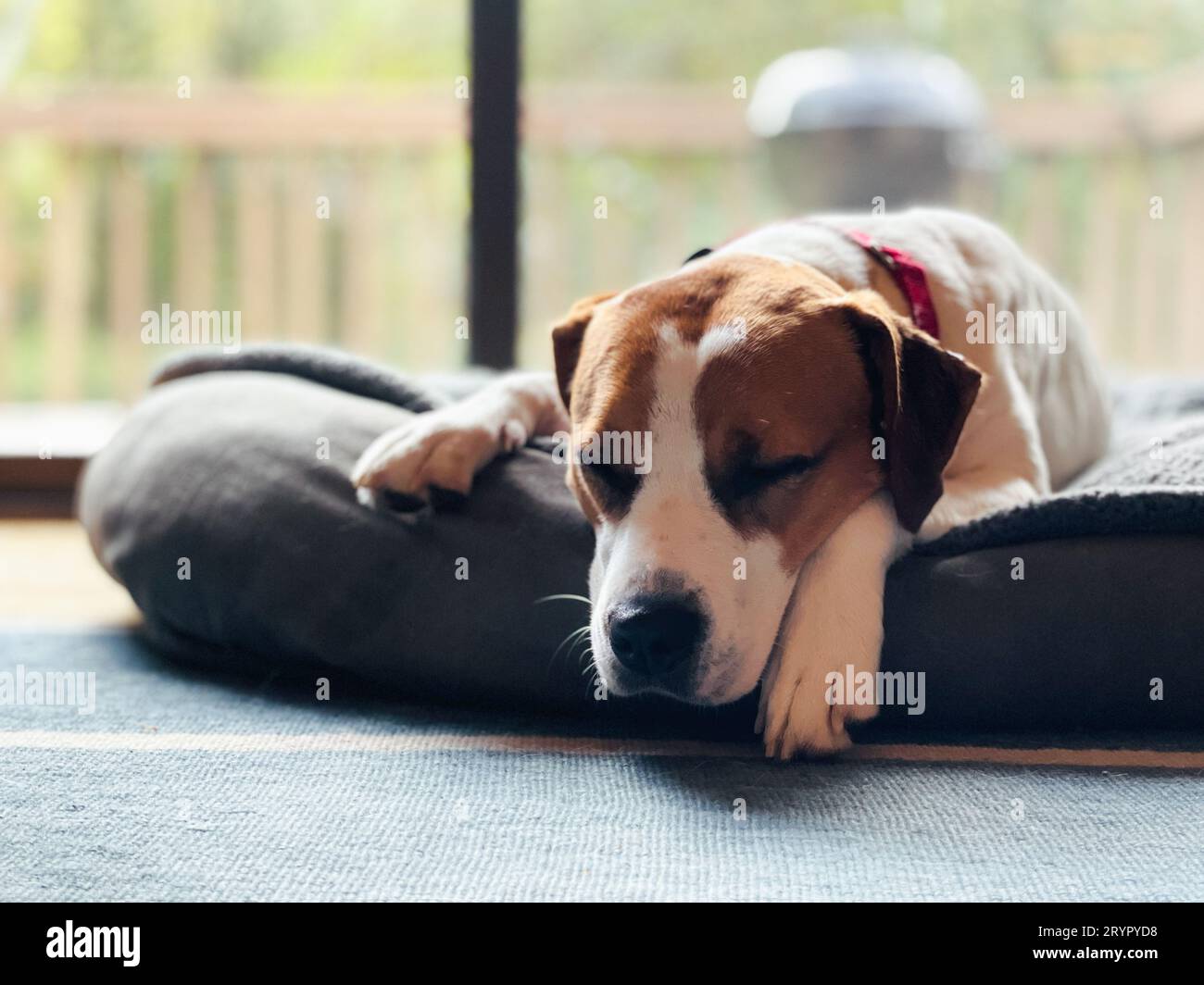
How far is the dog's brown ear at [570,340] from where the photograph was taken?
6.17 feet

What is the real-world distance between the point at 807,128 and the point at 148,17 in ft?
11.4

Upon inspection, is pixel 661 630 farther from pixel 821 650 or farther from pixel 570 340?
pixel 570 340

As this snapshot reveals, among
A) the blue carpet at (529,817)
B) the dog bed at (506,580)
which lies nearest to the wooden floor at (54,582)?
the dog bed at (506,580)

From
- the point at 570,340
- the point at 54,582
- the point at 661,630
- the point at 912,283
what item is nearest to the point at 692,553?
the point at 661,630

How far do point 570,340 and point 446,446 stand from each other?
23 centimetres

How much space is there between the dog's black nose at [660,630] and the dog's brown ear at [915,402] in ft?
1.22

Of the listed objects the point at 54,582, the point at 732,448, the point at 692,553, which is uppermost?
the point at 732,448

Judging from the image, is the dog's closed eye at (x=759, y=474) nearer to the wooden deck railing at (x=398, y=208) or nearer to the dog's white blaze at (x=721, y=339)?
the dog's white blaze at (x=721, y=339)

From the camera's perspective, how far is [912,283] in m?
1.92

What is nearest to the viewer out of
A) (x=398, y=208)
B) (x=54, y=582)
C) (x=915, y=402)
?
(x=915, y=402)

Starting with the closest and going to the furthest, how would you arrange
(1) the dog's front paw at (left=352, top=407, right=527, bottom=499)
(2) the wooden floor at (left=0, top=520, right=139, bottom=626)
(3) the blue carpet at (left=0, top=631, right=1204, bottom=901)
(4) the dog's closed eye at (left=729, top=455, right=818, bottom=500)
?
(3) the blue carpet at (left=0, top=631, right=1204, bottom=901), (4) the dog's closed eye at (left=729, top=455, right=818, bottom=500), (1) the dog's front paw at (left=352, top=407, right=527, bottom=499), (2) the wooden floor at (left=0, top=520, right=139, bottom=626)

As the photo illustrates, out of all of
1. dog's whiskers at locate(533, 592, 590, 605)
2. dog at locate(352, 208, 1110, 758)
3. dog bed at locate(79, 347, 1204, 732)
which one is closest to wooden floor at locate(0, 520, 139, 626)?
dog bed at locate(79, 347, 1204, 732)

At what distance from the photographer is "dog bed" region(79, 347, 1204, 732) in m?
1.63

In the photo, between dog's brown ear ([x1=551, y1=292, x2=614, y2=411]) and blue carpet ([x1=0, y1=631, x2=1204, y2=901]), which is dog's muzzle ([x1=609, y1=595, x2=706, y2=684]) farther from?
dog's brown ear ([x1=551, y1=292, x2=614, y2=411])
